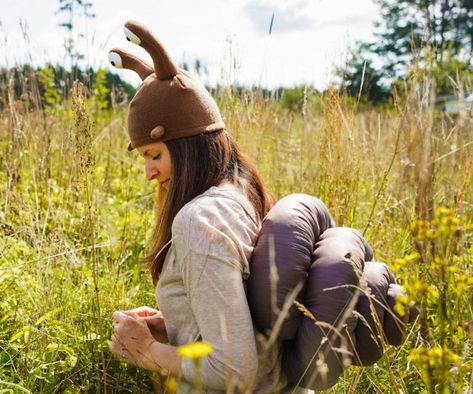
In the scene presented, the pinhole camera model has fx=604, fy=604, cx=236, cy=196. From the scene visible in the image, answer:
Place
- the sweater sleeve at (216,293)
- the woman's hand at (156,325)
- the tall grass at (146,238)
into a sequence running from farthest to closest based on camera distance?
the woman's hand at (156,325) → the sweater sleeve at (216,293) → the tall grass at (146,238)

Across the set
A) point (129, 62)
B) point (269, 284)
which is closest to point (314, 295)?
point (269, 284)

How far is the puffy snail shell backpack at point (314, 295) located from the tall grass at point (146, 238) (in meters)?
0.10

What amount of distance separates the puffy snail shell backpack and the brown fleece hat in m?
0.38

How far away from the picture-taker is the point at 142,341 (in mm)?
1851

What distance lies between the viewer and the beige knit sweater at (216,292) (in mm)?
1575

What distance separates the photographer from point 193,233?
5.31 feet

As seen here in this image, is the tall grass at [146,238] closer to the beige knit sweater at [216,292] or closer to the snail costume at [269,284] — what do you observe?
the snail costume at [269,284]

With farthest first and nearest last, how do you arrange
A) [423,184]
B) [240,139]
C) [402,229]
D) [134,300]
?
[240,139]
[402,229]
[134,300]
[423,184]

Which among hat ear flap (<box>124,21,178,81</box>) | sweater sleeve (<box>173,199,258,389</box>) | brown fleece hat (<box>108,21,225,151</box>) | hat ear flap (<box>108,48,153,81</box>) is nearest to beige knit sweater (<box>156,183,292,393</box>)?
sweater sleeve (<box>173,199,258,389</box>)

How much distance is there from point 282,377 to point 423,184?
33.0 inches

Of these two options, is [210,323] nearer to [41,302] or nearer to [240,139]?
[41,302]

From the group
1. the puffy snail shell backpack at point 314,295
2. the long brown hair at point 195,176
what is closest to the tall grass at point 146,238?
the puffy snail shell backpack at point 314,295

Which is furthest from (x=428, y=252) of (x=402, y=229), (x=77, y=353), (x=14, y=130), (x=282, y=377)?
(x=14, y=130)

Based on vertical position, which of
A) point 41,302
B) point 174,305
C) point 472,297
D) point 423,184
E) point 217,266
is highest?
point 423,184
